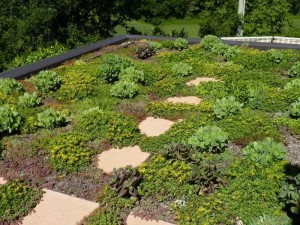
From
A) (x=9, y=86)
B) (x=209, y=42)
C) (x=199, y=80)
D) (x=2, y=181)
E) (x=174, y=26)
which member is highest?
(x=9, y=86)

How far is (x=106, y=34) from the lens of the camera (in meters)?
20.6

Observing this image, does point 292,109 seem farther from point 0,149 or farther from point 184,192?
point 0,149

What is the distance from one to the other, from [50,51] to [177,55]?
4.86 metres

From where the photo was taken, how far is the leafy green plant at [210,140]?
271 inches

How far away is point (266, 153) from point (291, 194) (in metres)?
1.24

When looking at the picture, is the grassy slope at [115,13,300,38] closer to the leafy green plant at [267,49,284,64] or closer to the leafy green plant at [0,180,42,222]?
the leafy green plant at [267,49,284,64]

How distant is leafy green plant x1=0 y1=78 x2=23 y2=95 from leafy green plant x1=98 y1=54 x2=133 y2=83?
219 cm

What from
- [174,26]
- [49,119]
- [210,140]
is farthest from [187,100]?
[174,26]

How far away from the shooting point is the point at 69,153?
682 cm

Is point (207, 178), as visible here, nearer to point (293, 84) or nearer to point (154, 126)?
point (154, 126)

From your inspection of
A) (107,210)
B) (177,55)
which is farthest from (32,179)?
(177,55)

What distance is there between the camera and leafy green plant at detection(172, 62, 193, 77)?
11.1 metres

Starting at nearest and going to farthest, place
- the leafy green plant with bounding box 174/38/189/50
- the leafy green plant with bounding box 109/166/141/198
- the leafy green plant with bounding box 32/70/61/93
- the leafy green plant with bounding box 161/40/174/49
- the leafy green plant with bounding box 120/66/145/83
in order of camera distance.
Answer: the leafy green plant with bounding box 109/166/141/198 → the leafy green plant with bounding box 32/70/61/93 → the leafy green plant with bounding box 120/66/145/83 → the leafy green plant with bounding box 174/38/189/50 → the leafy green plant with bounding box 161/40/174/49

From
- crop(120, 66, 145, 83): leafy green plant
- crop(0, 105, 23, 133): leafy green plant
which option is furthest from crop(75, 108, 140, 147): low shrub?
crop(120, 66, 145, 83): leafy green plant
